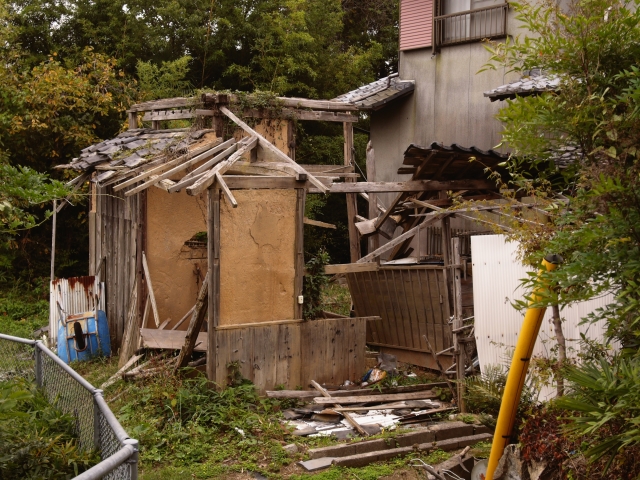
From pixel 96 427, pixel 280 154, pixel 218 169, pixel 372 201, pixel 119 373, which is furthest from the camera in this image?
pixel 372 201

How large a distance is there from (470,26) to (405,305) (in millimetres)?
6091

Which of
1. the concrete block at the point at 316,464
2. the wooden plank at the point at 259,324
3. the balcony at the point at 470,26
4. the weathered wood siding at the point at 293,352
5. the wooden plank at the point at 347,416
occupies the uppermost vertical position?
the balcony at the point at 470,26

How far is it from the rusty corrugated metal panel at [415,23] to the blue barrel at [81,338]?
8534 mm

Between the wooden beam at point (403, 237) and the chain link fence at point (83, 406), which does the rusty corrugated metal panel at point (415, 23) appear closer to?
the wooden beam at point (403, 237)

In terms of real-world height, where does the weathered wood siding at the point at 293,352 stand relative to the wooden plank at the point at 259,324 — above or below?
below

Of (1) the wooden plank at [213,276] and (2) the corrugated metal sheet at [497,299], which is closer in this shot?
(2) the corrugated metal sheet at [497,299]

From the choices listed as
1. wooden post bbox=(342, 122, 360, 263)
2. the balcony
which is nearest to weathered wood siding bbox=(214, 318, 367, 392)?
wooden post bbox=(342, 122, 360, 263)

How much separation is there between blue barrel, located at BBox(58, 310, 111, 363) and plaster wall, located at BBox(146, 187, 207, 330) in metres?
1.15

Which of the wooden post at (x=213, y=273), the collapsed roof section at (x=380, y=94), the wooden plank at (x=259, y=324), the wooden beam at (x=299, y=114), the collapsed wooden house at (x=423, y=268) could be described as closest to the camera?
the wooden post at (x=213, y=273)

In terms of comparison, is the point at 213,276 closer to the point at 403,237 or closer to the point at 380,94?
the point at 403,237

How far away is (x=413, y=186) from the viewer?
1115 centimetres

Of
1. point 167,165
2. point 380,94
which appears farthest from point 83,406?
point 380,94

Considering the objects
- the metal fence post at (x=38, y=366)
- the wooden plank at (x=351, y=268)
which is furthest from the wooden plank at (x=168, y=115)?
the metal fence post at (x=38, y=366)

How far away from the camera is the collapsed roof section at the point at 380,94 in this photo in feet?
47.7
